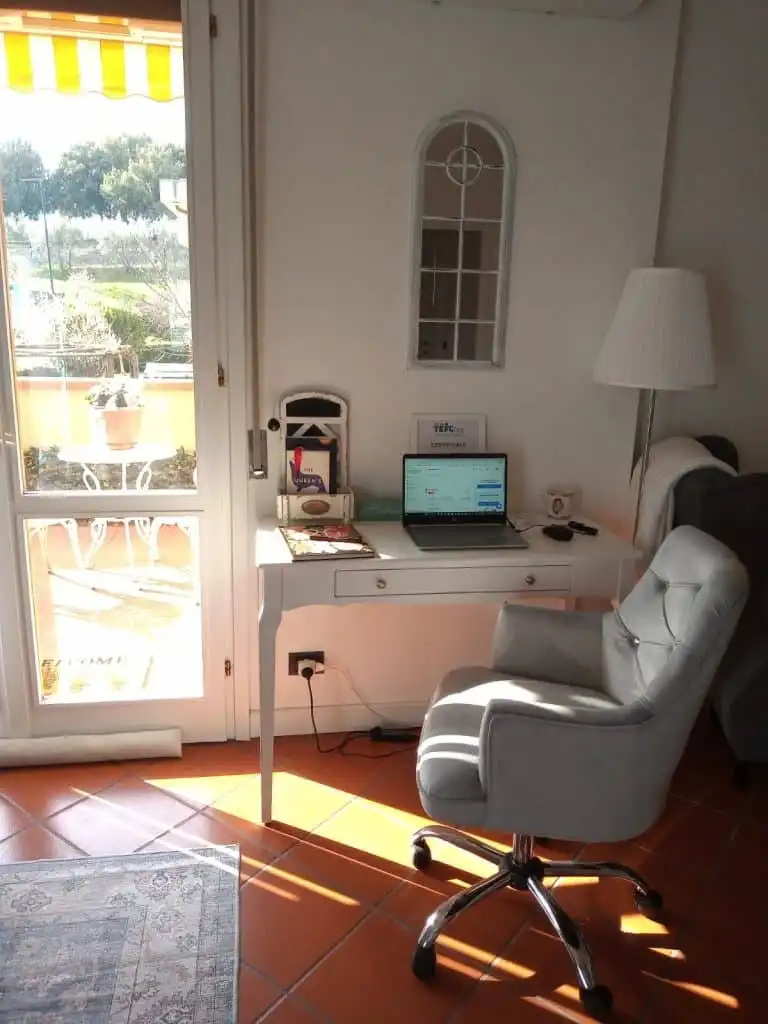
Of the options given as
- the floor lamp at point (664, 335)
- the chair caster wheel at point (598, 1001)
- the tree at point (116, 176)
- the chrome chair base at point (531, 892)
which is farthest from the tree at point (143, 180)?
the chair caster wheel at point (598, 1001)

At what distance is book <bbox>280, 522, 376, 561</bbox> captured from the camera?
205cm

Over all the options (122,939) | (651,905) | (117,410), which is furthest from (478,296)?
(122,939)

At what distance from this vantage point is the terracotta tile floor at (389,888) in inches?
66.7

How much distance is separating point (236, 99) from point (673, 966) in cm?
243

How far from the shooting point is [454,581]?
2.12 metres

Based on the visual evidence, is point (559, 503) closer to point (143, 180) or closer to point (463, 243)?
point (463, 243)

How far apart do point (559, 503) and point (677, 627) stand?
2.77 ft

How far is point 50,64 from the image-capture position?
211cm

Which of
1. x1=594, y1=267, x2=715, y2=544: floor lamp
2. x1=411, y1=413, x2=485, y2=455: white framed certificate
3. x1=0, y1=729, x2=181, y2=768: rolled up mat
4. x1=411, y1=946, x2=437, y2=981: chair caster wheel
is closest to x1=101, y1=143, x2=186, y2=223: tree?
x1=411, y1=413, x2=485, y2=455: white framed certificate

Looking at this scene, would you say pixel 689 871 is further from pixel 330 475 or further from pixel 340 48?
pixel 340 48

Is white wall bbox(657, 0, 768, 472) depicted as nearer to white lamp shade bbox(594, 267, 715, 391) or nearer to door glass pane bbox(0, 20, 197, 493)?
white lamp shade bbox(594, 267, 715, 391)

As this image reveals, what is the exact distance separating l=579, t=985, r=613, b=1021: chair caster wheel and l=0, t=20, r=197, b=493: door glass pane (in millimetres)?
1691

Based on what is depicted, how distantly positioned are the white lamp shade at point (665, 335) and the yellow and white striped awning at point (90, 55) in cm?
142

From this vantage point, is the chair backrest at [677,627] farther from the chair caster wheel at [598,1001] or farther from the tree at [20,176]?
the tree at [20,176]
